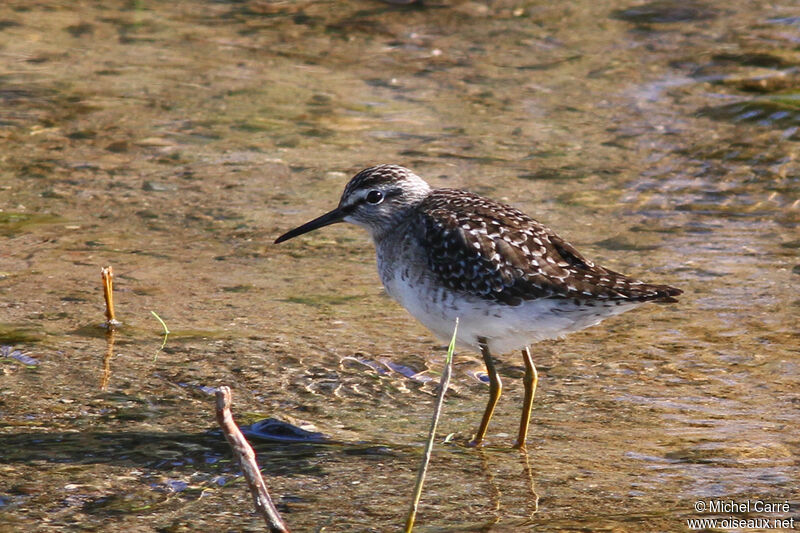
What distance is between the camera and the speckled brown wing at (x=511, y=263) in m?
6.46

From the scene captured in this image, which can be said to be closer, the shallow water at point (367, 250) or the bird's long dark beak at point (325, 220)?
the shallow water at point (367, 250)

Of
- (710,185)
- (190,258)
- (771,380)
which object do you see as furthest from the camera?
(710,185)

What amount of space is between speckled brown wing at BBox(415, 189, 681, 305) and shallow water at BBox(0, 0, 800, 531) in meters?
0.88

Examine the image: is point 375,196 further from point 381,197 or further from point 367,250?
point 367,250

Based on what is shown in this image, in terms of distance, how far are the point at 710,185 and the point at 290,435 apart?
5.92 meters

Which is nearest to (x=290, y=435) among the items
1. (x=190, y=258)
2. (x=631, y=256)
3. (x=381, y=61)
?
(x=190, y=258)

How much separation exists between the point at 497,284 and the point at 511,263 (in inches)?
6.1

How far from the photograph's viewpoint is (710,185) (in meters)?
10.8

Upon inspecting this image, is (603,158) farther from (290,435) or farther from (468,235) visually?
(290,435)

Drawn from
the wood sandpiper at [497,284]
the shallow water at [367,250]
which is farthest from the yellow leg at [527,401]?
the shallow water at [367,250]

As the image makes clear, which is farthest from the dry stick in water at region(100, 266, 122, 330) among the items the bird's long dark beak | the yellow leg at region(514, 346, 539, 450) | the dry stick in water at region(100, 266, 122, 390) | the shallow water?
the yellow leg at region(514, 346, 539, 450)

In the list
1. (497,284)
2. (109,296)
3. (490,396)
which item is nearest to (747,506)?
(490,396)

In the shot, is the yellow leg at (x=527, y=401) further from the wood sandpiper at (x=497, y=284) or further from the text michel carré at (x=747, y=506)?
the text michel carré at (x=747, y=506)

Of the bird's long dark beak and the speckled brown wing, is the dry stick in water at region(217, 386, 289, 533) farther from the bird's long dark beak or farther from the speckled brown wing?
the bird's long dark beak
